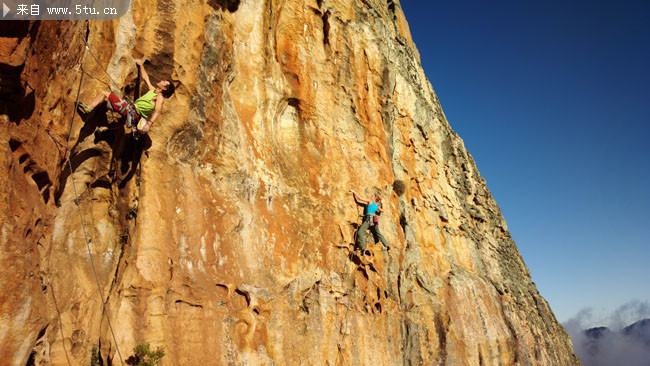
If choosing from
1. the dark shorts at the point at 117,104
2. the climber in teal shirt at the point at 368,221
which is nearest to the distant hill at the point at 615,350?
the climber in teal shirt at the point at 368,221

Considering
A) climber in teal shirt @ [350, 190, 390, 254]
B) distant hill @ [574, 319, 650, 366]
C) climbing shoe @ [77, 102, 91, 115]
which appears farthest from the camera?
distant hill @ [574, 319, 650, 366]

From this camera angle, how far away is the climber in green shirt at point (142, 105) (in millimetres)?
7914

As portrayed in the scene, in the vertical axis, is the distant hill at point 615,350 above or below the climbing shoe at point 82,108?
above

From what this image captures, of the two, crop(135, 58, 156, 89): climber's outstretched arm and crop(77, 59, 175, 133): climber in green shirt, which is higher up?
crop(135, 58, 156, 89): climber's outstretched arm

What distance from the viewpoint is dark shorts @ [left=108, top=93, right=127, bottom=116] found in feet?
26.0

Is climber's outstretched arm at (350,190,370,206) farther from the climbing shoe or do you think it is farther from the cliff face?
the climbing shoe

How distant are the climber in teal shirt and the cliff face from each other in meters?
0.28

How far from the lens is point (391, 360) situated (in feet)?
40.9

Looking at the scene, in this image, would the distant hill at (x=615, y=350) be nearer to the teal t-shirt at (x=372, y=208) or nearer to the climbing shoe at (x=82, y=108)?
the teal t-shirt at (x=372, y=208)

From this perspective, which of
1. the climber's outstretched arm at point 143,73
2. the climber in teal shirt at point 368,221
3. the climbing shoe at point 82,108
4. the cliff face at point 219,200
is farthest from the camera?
the climber in teal shirt at point 368,221

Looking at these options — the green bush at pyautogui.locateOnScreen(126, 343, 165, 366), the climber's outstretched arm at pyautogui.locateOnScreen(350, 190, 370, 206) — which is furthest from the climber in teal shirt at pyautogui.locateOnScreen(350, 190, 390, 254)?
the green bush at pyautogui.locateOnScreen(126, 343, 165, 366)

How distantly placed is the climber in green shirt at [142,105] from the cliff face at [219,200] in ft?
0.76

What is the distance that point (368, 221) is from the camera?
13.0 metres

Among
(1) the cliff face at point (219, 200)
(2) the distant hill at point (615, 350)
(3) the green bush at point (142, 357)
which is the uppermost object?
(2) the distant hill at point (615, 350)
